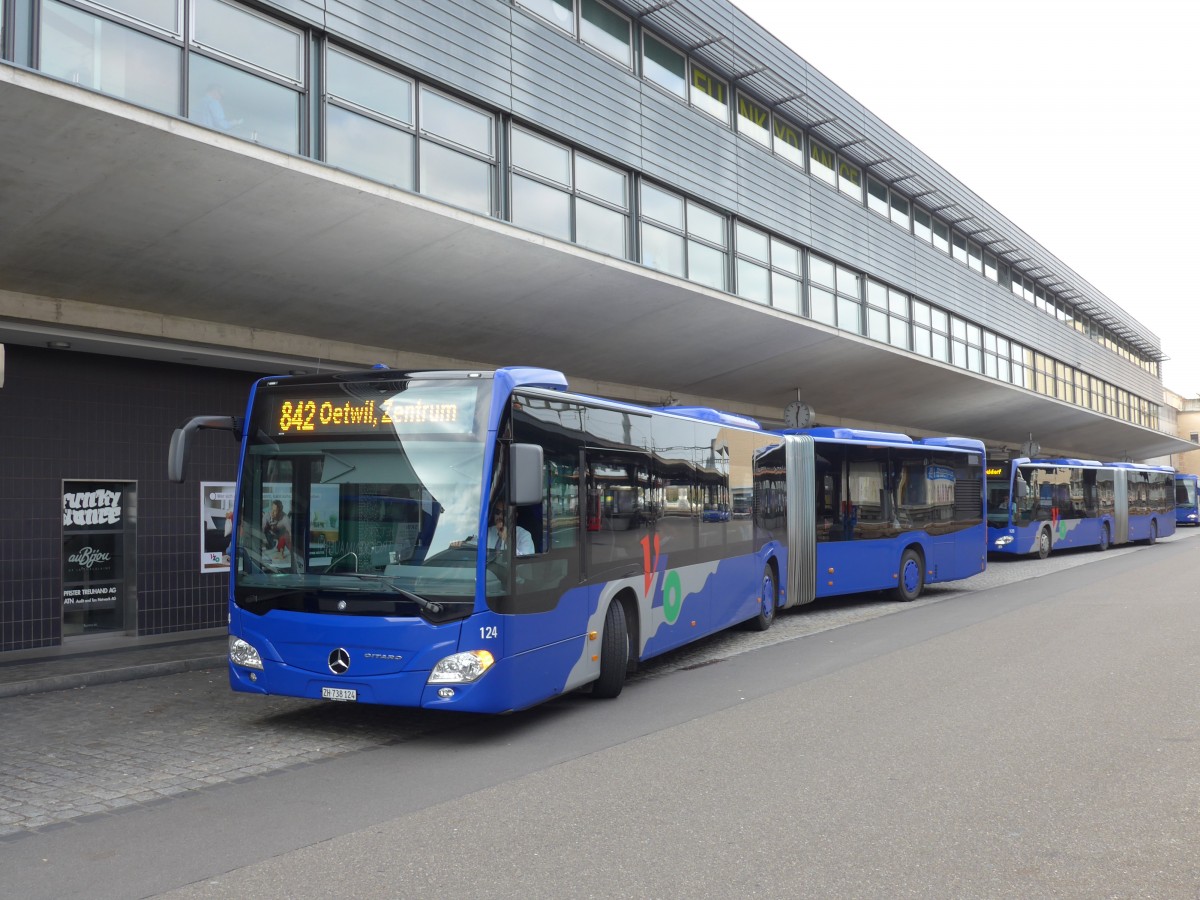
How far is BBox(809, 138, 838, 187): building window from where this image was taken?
2489 centimetres

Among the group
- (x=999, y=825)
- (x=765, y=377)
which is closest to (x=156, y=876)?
(x=999, y=825)

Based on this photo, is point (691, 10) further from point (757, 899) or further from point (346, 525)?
point (757, 899)

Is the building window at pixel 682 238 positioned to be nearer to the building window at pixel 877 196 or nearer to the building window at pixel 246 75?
the building window at pixel 246 75

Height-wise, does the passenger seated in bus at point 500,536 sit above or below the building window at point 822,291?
below

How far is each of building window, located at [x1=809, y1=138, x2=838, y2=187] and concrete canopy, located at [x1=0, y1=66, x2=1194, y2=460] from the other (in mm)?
5559

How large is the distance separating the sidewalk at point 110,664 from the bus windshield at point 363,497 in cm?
369

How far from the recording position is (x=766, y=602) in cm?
1428

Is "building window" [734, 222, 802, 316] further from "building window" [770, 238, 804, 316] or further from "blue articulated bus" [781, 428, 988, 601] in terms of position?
"blue articulated bus" [781, 428, 988, 601]

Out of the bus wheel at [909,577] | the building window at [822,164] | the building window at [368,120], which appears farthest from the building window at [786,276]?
the building window at [368,120]

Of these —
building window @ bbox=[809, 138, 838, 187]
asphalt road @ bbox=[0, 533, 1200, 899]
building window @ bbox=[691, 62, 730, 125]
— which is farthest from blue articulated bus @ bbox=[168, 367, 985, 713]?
building window @ bbox=[809, 138, 838, 187]

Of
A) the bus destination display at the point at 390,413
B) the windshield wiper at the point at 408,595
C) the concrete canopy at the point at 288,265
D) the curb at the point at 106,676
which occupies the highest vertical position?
the concrete canopy at the point at 288,265

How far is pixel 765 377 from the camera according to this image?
23.6 meters

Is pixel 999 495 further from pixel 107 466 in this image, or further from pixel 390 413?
pixel 390 413

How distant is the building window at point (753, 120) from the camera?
72.1ft
